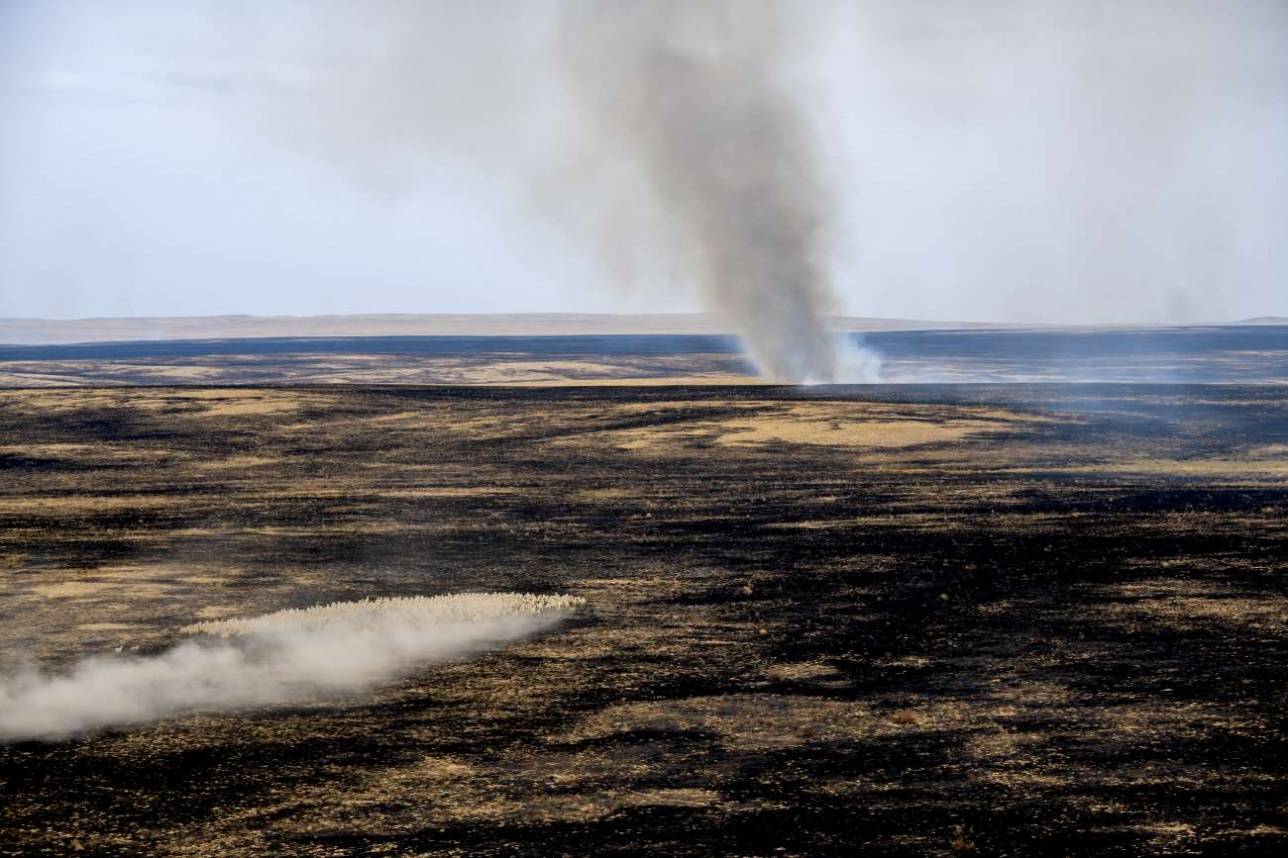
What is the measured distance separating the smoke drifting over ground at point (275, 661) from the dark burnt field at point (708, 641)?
62 centimetres

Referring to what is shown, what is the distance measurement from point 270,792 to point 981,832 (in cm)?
596

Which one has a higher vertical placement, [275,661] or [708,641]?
[708,641]

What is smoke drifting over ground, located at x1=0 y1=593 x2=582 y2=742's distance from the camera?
1612 cm

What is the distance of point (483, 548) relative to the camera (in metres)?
27.9

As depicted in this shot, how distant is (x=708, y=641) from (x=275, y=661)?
5.35m

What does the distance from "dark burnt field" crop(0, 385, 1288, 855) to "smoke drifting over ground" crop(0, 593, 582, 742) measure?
2.03ft

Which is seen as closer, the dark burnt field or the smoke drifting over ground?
the dark burnt field

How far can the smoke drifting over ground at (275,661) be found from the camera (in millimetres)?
16125

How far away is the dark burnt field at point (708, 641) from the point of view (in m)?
12.3

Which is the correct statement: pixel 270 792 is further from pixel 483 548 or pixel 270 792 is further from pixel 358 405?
pixel 358 405

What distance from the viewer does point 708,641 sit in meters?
19.2

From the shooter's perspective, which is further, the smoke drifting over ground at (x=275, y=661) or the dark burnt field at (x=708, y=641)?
the smoke drifting over ground at (x=275, y=661)

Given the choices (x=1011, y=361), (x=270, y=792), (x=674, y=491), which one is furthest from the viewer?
(x=1011, y=361)

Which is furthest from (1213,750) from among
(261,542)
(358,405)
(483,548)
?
(358,405)
